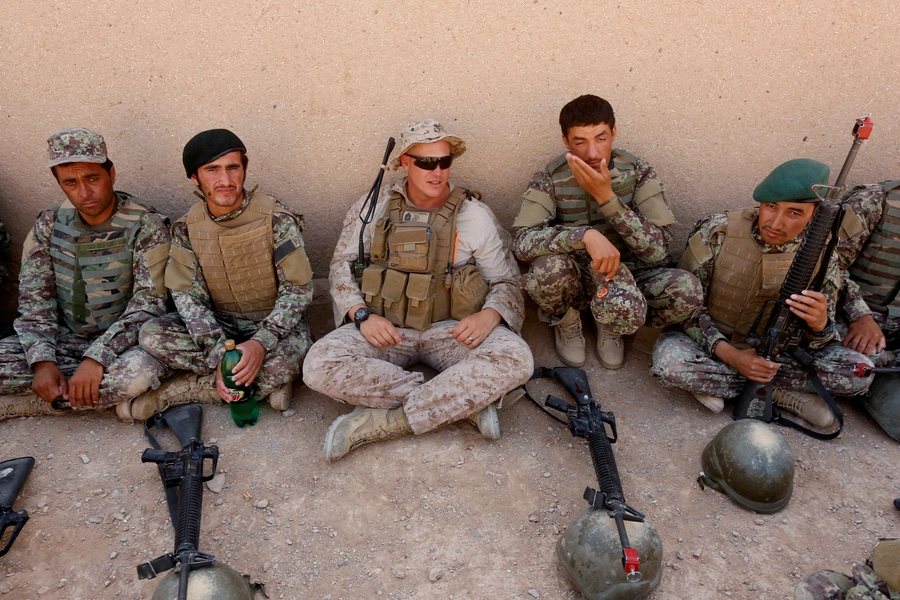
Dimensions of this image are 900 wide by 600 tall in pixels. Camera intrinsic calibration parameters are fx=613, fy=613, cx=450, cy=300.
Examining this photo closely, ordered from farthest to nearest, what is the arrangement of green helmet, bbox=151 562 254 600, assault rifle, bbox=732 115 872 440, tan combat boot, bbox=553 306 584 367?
tan combat boot, bbox=553 306 584 367 < assault rifle, bbox=732 115 872 440 < green helmet, bbox=151 562 254 600

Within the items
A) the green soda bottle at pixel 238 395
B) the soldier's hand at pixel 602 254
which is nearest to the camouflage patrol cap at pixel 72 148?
the green soda bottle at pixel 238 395

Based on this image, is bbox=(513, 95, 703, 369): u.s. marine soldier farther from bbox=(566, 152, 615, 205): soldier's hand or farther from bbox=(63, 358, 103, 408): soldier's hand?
bbox=(63, 358, 103, 408): soldier's hand

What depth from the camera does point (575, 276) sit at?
4.01 meters

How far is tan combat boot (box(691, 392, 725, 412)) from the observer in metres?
3.73

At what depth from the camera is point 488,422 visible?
3.47m

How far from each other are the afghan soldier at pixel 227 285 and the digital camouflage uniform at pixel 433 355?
30 centimetres

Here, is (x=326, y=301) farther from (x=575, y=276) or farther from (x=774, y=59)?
(x=774, y=59)

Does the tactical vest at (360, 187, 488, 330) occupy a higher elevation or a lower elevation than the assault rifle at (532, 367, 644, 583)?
higher

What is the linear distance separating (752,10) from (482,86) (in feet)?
5.99

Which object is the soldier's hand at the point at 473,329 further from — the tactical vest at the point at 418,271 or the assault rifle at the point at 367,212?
the assault rifle at the point at 367,212

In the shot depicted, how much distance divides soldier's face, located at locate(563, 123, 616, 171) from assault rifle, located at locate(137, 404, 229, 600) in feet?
8.97

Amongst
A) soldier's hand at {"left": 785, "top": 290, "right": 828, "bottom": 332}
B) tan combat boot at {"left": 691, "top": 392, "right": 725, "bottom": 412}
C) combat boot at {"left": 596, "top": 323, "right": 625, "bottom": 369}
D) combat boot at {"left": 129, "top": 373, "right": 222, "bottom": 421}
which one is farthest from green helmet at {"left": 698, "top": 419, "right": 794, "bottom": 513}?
combat boot at {"left": 129, "top": 373, "right": 222, "bottom": 421}

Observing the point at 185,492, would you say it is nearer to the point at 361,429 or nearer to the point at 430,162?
the point at 361,429

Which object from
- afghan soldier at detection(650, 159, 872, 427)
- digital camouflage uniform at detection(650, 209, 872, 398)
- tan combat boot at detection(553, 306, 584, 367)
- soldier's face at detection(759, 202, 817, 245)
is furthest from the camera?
tan combat boot at detection(553, 306, 584, 367)
